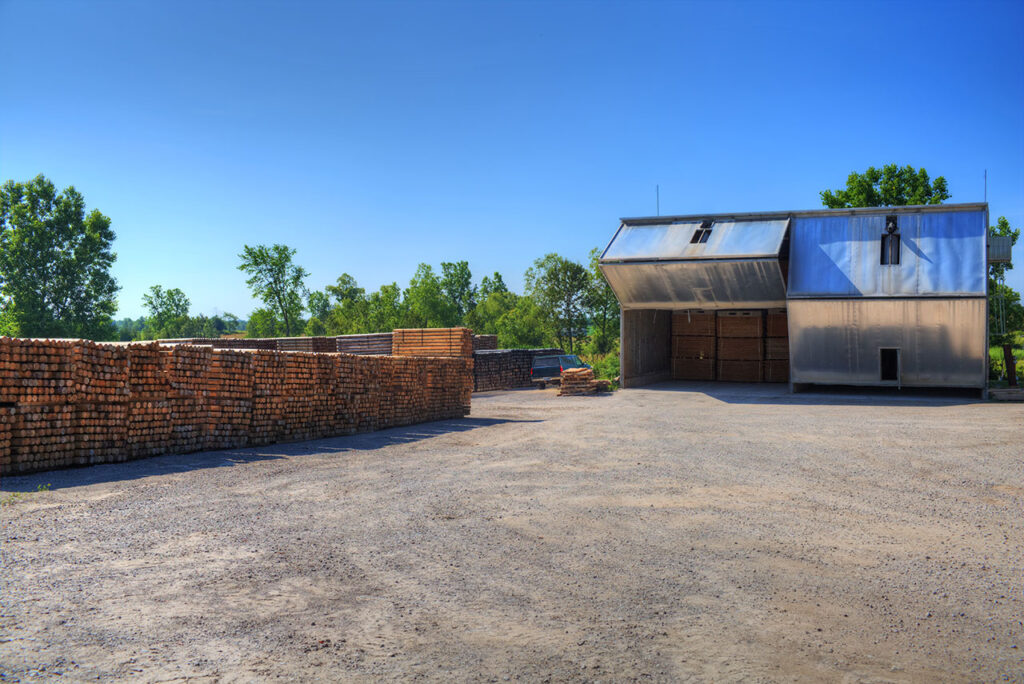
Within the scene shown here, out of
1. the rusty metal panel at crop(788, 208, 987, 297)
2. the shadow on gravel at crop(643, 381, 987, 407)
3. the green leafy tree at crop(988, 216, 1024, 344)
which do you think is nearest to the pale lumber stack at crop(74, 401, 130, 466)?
the shadow on gravel at crop(643, 381, 987, 407)

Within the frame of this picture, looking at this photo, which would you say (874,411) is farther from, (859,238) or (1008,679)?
(1008,679)

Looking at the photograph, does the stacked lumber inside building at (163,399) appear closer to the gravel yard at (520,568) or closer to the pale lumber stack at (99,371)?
the pale lumber stack at (99,371)

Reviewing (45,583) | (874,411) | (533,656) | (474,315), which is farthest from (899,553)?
(474,315)

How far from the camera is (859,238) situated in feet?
80.9

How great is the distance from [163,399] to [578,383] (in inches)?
676

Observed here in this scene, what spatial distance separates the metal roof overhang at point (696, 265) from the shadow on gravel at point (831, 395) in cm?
327

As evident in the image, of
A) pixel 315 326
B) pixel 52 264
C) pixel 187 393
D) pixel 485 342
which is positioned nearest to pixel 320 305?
pixel 315 326

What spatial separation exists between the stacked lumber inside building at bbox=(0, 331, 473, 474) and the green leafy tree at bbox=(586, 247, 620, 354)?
44775 mm

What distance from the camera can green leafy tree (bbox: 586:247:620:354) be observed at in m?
60.1

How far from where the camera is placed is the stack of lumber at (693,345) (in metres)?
32.3

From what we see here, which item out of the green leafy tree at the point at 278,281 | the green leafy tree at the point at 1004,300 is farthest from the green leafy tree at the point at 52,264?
the green leafy tree at the point at 1004,300

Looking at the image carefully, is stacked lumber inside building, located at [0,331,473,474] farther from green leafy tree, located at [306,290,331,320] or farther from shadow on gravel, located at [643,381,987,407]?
green leafy tree, located at [306,290,331,320]

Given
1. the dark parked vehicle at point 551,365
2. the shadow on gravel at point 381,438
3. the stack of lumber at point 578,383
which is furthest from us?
the dark parked vehicle at point 551,365

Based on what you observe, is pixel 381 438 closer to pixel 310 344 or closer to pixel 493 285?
pixel 310 344
